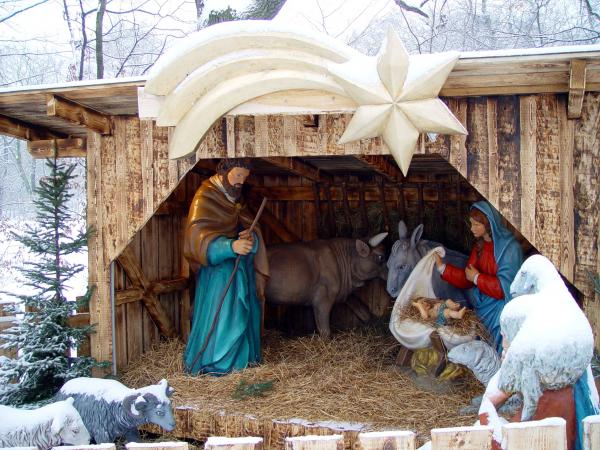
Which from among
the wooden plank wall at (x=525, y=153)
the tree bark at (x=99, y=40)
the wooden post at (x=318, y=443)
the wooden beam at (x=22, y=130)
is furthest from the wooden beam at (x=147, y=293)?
the tree bark at (x=99, y=40)

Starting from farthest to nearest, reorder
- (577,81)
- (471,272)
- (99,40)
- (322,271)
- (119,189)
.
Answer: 1. (99,40)
2. (322,271)
3. (471,272)
4. (119,189)
5. (577,81)

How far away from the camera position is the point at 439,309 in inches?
220

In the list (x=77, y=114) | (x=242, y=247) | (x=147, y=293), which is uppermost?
(x=77, y=114)

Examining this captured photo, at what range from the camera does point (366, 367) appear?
238 inches

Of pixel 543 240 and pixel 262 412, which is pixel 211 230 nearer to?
pixel 262 412

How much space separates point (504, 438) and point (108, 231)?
3940mm

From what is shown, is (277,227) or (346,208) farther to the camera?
(277,227)

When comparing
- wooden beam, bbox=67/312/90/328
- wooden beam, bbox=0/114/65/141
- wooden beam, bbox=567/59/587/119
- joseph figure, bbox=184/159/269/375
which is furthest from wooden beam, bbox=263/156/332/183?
wooden beam, bbox=567/59/587/119

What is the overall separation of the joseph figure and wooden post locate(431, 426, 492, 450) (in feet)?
11.8

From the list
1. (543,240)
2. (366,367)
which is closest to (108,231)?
(366,367)

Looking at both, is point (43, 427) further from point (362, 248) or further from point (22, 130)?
point (362, 248)

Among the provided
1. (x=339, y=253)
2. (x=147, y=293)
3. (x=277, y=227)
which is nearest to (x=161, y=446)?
(x=147, y=293)

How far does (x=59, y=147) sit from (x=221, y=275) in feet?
6.29

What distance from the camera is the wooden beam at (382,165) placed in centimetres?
545
